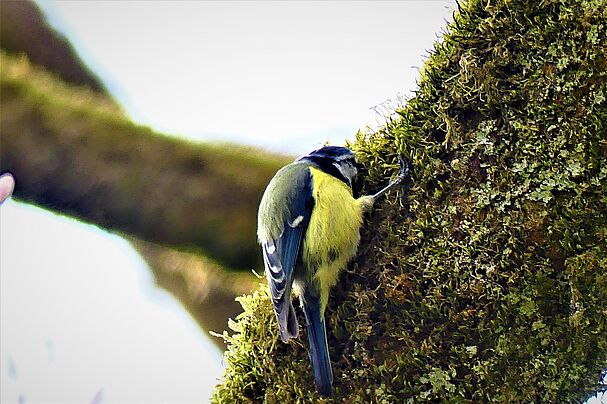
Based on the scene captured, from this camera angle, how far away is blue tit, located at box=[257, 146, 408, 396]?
1.08 m

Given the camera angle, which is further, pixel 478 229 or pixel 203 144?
pixel 203 144

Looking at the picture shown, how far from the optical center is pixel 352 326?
1.03 m

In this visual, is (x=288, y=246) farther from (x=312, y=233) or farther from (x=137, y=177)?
(x=137, y=177)

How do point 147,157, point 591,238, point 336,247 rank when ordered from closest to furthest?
point 591,238, point 336,247, point 147,157

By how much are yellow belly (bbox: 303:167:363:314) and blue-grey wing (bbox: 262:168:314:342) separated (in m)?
0.02

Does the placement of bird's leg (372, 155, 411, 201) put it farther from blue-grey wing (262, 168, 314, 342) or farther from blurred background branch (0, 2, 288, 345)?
blurred background branch (0, 2, 288, 345)

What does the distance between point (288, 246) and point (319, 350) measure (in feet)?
0.95

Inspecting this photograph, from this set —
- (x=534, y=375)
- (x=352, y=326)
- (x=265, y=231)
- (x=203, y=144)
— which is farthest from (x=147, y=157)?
(x=534, y=375)

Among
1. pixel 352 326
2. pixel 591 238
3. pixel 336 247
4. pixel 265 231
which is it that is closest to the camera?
pixel 591 238

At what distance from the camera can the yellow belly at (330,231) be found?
111 centimetres

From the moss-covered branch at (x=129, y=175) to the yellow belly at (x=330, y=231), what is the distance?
0.18 m

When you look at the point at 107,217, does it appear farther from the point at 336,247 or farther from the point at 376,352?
the point at 376,352

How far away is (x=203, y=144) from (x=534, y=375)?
0.86 meters

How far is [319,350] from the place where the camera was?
102cm
